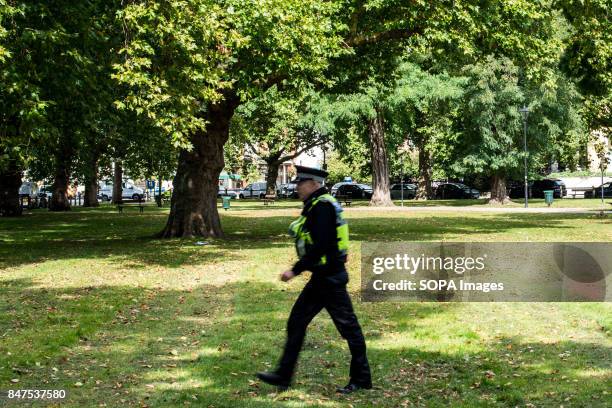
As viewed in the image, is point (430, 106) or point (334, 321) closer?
point (334, 321)

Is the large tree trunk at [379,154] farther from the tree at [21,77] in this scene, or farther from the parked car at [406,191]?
the tree at [21,77]

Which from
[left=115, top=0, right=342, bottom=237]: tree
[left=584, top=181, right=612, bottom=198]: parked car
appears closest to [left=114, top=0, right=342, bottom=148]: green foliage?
[left=115, top=0, right=342, bottom=237]: tree

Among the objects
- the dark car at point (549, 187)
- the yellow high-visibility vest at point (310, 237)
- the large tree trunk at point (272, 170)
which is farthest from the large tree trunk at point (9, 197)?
the dark car at point (549, 187)

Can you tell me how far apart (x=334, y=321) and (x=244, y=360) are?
1675 mm

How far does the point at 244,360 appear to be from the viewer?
29.2 feet

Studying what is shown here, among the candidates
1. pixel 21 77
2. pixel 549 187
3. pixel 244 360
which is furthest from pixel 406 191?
pixel 244 360

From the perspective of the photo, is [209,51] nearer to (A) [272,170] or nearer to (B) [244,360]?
(B) [244,360]

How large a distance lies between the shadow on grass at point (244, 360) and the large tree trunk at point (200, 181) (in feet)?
41.0

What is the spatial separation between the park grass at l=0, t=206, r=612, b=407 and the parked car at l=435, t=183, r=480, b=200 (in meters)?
56.7

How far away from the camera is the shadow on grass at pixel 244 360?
7457mm

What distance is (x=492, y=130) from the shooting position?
175 ft

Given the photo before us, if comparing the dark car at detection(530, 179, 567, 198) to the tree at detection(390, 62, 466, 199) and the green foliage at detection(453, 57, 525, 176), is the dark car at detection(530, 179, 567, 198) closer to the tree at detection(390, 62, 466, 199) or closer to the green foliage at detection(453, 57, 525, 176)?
the tree at detection(390, 62, 466, 199)

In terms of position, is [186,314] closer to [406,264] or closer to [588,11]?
[406,264]

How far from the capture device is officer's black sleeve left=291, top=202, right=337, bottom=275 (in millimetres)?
7285
